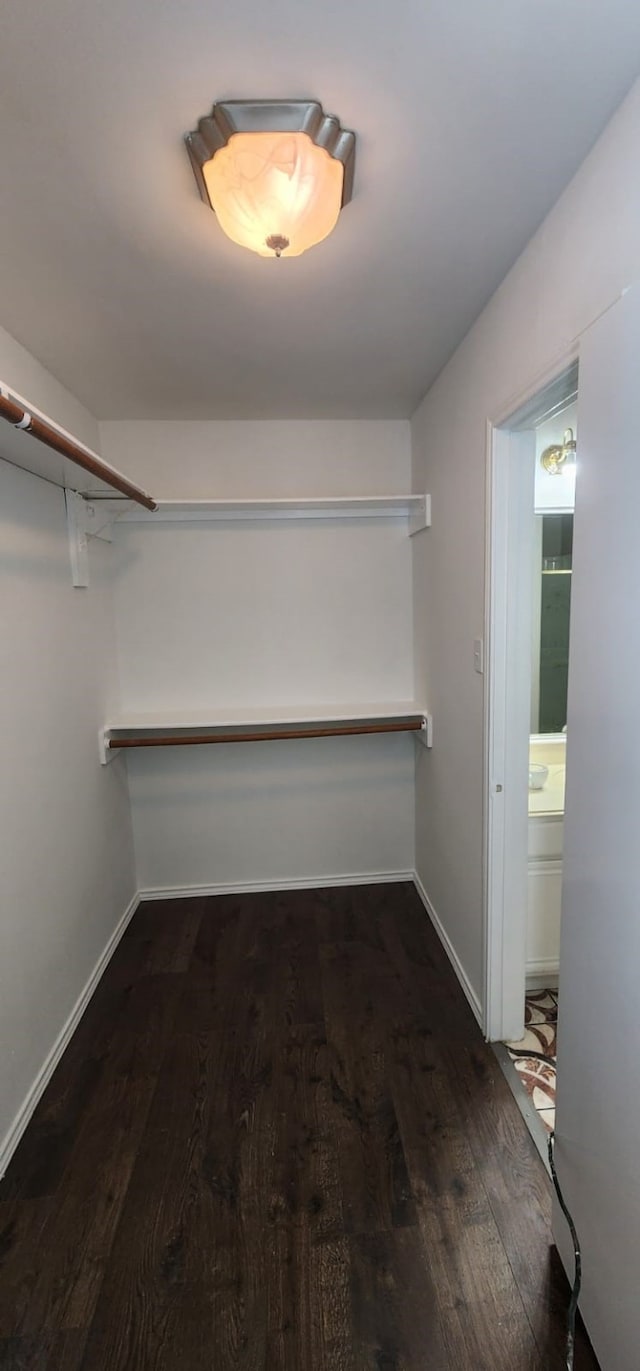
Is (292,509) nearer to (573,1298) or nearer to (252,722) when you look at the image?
(252,722)

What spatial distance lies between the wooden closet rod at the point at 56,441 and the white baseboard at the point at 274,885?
→ 6.62 feet

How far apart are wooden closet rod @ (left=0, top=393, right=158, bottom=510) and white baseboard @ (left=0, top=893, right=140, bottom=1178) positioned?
1.89m

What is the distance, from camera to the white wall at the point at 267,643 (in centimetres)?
263

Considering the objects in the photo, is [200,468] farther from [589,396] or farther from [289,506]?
[589,396]

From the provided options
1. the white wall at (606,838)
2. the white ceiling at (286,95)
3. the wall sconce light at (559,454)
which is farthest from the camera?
the wall sconce light at (559,454)

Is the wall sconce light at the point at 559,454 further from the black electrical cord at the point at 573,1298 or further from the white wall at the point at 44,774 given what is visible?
the black electrical cord at the point at 573,1298

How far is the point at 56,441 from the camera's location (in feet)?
4.47

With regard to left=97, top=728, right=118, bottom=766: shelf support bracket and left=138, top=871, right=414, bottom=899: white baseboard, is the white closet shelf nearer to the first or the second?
left=97, top=728, right=118, bottom=766: shelf support bracket

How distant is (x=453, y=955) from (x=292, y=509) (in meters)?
2.11

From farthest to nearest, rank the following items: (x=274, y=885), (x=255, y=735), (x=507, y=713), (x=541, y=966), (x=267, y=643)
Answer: (x=274, y=885)
(x=267, y=643)
(x=255, y=735)
(x=541, y=966)
(x=507, y=713)

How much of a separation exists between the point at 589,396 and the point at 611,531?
29cm

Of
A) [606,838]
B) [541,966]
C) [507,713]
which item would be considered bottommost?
[541,966]

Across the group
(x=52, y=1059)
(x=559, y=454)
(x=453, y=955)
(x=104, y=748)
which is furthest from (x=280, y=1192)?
(x=559, y=454)

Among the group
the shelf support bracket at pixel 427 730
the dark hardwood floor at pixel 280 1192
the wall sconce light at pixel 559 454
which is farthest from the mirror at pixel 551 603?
the dark hardwood floor at pixel 280 1192
